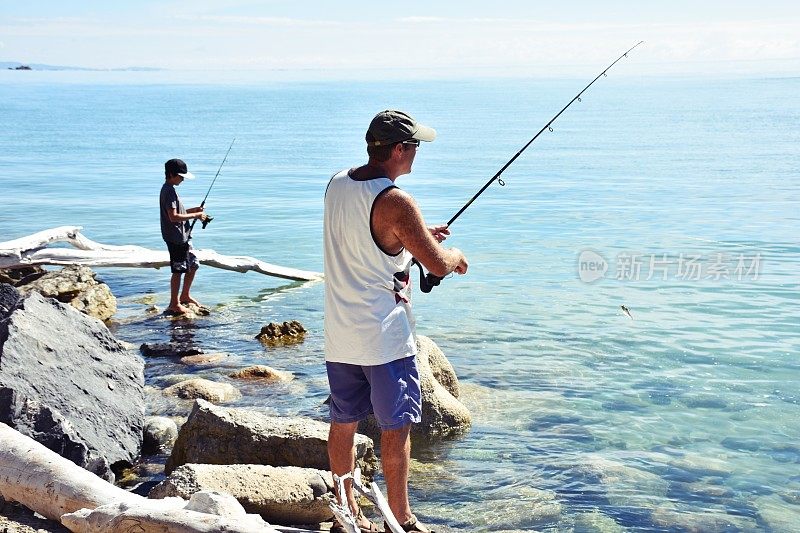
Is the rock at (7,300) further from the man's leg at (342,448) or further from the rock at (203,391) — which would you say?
the man's leg at (342,448)

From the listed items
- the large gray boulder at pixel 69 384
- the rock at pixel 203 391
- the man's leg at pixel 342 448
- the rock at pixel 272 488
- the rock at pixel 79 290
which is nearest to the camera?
the man's leg at pixel 342 448

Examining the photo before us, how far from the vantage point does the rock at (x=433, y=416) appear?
721cm

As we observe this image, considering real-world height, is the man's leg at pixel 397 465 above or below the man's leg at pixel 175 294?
below

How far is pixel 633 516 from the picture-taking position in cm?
602

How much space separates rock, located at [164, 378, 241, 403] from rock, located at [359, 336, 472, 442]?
1514mm

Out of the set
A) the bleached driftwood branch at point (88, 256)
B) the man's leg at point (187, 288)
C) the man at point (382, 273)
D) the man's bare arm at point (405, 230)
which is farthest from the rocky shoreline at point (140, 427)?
the bleached driftwood branch at point (88, 256)

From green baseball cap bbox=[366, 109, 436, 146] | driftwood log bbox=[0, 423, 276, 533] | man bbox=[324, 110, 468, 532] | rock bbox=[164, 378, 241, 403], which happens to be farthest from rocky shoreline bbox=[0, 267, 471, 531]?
green baseball cap bbox=[366, 109, 436, 146]

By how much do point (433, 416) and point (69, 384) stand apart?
257cm

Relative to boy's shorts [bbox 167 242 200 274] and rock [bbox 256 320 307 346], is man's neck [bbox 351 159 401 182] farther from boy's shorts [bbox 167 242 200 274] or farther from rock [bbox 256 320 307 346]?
boy's shorts [bbox 167 242 200 274]

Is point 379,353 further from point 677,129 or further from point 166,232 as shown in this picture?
point 677,129

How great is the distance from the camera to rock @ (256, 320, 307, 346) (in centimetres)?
1047

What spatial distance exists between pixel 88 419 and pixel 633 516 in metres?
3.34

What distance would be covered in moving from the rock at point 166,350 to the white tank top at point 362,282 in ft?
18.8

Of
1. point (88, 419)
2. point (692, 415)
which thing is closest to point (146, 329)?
point (88, 419)
